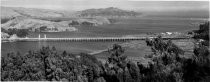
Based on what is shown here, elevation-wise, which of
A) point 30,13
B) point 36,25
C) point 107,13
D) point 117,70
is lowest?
point 107,13

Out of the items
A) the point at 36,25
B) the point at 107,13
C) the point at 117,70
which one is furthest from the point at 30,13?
the point at 117,70

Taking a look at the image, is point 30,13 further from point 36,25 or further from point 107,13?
point 36,25

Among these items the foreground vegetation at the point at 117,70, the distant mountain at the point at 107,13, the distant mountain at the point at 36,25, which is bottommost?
the distant mountain at the point at 107,13

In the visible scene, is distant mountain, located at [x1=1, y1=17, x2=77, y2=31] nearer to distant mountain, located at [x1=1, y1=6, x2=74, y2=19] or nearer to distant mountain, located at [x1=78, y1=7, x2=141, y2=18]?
distant mountain, located at [x1=1, y1=6, x2=74, y2=19]

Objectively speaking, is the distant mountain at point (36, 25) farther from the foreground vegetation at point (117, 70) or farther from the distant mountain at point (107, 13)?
the foreground vegetation at point (117, 70)

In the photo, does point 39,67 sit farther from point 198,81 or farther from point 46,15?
point 46,15

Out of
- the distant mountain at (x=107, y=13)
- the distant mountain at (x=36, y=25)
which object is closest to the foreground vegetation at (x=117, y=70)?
the distant mountain at (x=36, y=25)

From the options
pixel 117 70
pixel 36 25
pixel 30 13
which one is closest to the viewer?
pixel 117 70

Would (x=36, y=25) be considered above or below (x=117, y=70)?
below

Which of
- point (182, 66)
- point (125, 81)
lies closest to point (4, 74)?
point (125, 81)

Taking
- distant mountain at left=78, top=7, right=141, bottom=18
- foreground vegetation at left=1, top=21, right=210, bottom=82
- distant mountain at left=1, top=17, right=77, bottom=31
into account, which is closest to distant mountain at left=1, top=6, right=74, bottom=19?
distant mountain at left=78, top=7, right=141, bottom=18

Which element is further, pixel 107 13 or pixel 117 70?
pixel 107 13
